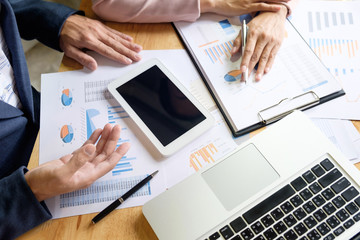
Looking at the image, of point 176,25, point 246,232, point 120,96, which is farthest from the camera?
point 176,25

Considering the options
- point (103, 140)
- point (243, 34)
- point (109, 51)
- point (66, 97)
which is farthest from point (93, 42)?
point (243, 34)

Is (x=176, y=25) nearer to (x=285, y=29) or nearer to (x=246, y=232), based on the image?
(x=285, y=29)

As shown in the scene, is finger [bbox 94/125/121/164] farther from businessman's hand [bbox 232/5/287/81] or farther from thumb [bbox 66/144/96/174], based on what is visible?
businessman's hand [bbox 232/5/287/81]

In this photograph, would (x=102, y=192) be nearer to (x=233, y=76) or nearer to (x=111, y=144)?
(x=111, y=144)

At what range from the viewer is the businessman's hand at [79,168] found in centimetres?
52

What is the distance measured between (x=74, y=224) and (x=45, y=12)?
0.50 meters

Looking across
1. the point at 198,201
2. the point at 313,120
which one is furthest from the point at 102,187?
the point at 313,120

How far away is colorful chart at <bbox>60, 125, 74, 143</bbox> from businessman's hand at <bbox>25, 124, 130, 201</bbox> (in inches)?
1.7

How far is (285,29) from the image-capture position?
76 centimetres

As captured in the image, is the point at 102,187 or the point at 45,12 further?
the point at 45,12

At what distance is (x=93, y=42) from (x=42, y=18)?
0.14 m

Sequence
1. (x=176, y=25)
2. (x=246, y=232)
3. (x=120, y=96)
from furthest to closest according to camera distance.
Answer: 1. (x=176, y=25)
2. (x=120, y=96)
3. (x=246, y=232)

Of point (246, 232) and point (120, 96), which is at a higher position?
point (120, 96)

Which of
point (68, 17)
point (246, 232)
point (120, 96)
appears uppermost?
point (68, 17)
